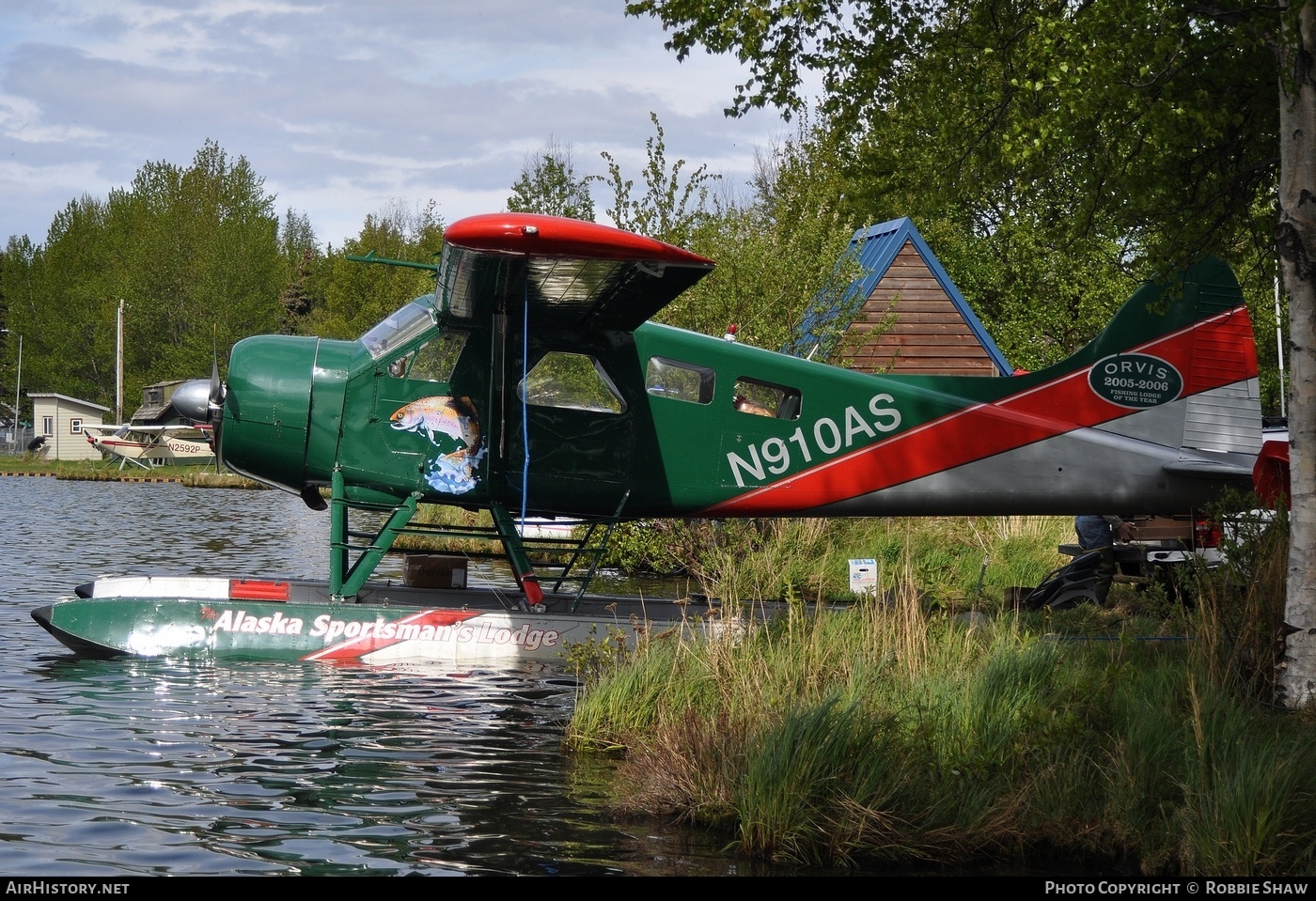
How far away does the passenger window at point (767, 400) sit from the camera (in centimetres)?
1012

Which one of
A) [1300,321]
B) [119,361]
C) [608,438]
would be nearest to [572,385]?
[608,438]

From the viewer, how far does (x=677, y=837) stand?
5.68 metres

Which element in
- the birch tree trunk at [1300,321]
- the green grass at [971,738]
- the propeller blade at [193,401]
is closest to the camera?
the green grass at [971,738]

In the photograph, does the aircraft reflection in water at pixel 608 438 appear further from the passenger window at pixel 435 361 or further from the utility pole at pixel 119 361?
the utility pole at pixel 119 361

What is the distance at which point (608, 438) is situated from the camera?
995 centimetres

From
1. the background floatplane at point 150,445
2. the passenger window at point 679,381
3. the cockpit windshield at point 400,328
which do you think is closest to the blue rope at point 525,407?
the cockpit windshield at point 400,328

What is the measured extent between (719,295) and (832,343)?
5.37 feet

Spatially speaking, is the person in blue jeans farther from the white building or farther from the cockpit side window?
the white building

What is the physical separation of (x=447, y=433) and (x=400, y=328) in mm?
920

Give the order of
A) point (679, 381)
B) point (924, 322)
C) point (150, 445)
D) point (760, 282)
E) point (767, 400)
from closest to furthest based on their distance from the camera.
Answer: point (679, 381) < point (767, 400) < point (760, 282) < point (924, 322) < point (150, 445)

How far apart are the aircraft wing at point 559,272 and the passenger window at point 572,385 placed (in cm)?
30

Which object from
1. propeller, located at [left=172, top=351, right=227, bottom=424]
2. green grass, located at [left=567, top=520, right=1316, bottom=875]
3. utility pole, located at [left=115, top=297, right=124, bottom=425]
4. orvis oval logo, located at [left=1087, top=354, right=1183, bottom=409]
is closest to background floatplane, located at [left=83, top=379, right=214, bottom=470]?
utility pole, located at [left=115, top=297, right=124, bottom=425]

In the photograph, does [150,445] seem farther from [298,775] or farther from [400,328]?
[298,775]

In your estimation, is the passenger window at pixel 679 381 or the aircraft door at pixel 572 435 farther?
the passenger window at pixel 679 381
